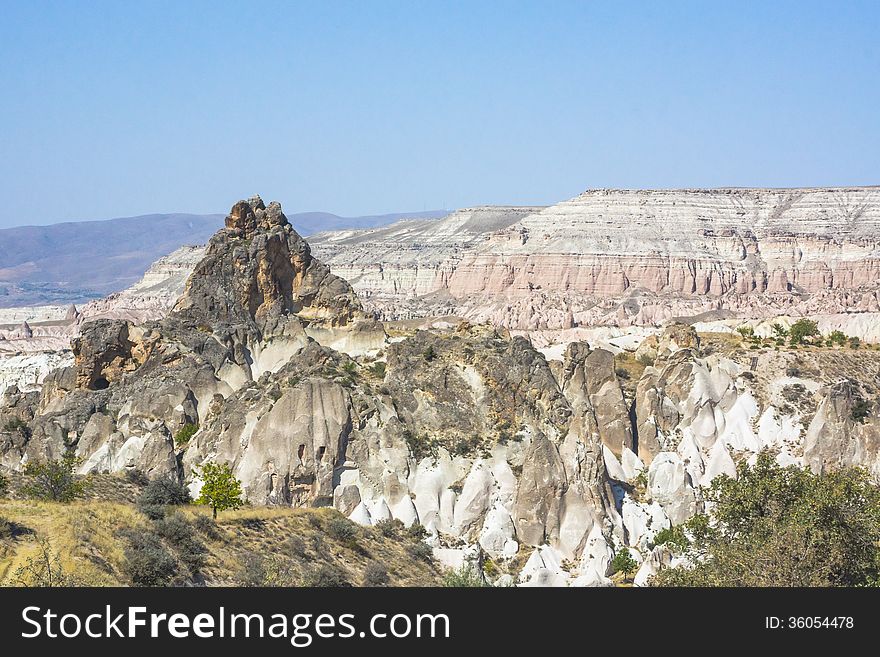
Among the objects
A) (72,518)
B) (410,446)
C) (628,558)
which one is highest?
(72,518)

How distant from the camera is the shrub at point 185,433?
180 feet

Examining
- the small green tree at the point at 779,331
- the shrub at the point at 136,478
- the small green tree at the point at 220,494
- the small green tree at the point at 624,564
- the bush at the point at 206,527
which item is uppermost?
the bush at the point at 206,527

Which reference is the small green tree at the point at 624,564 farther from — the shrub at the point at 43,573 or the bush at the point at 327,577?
the shrub at the point at 43,573

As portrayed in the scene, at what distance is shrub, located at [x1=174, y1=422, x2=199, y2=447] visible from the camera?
2154 inches

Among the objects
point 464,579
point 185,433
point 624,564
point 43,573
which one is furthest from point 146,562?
point 185,433

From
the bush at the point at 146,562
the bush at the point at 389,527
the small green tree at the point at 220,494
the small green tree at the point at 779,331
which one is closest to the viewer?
the bush at the point at 146,562

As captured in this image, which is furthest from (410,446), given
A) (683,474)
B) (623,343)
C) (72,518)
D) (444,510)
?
(623,343)

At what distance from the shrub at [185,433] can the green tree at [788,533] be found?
88.3 feet

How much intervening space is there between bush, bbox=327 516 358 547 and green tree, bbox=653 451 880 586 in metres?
9.33

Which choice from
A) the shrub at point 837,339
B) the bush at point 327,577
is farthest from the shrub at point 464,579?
the shrub at point 837,339

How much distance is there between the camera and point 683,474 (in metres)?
52.9
